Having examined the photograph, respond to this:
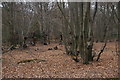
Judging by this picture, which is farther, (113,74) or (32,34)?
(32,34)

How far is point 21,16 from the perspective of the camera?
20.1 m

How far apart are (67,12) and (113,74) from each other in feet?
29.6

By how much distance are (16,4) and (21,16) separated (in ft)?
6.58

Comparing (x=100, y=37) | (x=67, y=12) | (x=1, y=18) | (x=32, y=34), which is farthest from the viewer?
(x=100, y=37)

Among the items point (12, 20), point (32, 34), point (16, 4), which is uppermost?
point (16, 4)

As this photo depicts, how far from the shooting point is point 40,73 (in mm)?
8188

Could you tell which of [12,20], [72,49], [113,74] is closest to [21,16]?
[12,20]

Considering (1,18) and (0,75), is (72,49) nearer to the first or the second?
(0,75)

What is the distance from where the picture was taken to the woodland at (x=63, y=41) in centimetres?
865

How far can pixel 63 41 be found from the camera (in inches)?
607

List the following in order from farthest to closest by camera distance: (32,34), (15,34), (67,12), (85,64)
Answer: (32,34), (15,34), (67,12), (85,64)

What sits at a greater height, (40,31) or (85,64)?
(40,31)

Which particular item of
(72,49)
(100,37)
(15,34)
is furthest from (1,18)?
(100,37)

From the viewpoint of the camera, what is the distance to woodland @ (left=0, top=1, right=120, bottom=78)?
865 cm
